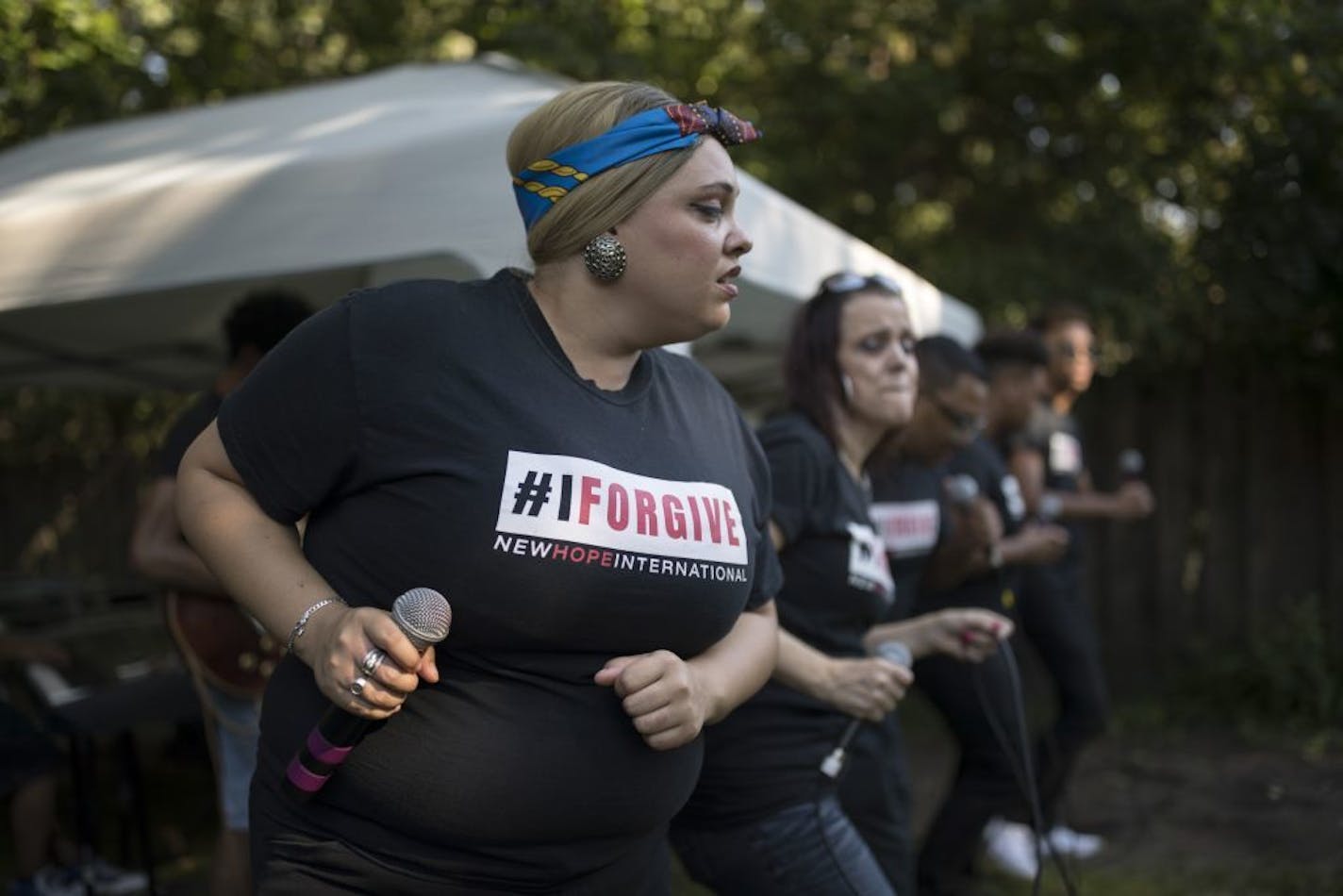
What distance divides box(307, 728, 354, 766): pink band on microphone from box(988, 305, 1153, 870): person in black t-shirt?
3.82 m

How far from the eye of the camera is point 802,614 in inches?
108

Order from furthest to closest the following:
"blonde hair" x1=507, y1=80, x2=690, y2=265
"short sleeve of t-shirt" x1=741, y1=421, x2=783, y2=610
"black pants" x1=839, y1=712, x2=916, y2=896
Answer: "black pants" x1=839, y1=712, x2=916, y2=896 → "short sleeve of t-shirt" x1=741, y1=421, x2=783, y2=610 → "blonde hair" x1=507, y1=80, x2=690, y2=265

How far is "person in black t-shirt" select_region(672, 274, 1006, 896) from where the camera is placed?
2512 mm

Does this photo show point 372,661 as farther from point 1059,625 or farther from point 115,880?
point 1059,625

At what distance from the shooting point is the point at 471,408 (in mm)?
1710

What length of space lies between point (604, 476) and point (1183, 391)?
7272 millimetres

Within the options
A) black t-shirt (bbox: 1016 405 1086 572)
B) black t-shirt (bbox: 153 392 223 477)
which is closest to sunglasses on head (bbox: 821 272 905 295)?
black t-shirt (bbox: 153 392 223 477)

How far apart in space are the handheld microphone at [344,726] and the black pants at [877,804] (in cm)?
143

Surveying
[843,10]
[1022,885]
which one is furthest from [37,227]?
[843,10]

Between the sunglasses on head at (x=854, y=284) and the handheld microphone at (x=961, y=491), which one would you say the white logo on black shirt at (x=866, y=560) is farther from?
the handheld microphone at (x=961, y=491)

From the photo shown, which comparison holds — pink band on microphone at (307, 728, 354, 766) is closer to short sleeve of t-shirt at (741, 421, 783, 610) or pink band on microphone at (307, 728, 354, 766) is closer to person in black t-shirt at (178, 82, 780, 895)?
person in black t-shirt at (178, 82, 780, 895)

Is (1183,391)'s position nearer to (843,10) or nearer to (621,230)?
(843,10)

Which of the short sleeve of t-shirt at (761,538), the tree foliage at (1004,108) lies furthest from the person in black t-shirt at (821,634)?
the tree foliage at (1004,108)

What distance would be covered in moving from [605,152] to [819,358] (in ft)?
3.98
